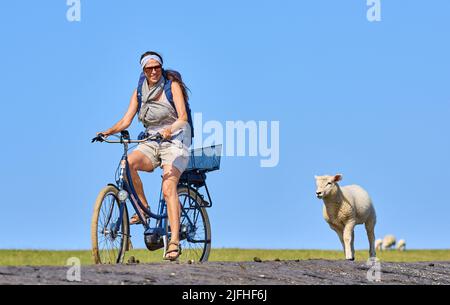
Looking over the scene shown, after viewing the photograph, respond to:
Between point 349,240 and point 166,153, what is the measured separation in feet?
15.4

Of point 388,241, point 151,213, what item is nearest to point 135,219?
point 151,213

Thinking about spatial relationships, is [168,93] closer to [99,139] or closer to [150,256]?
[99,139]

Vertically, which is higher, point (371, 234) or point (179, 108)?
point (179, 108)

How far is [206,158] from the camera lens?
50.7 feet

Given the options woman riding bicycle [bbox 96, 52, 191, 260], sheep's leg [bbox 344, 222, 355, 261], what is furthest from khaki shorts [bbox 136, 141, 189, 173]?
sheep's leg [bbox 344, 222, 355, 261]

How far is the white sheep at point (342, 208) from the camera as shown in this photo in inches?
689

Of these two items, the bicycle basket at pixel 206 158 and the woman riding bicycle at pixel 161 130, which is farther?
the bicycle basket at pixel 206 158

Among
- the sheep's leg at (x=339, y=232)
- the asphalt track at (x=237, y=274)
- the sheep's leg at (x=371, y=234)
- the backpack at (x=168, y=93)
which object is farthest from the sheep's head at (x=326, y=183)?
the backpack at (x=168, y=93)

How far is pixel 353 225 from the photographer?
17.8 meters

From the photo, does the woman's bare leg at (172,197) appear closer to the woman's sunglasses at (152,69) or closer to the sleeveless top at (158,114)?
the sleeveless top at (158,114)

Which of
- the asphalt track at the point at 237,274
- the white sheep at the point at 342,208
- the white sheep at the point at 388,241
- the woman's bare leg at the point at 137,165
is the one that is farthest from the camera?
the white sheep at the point at 388,241
